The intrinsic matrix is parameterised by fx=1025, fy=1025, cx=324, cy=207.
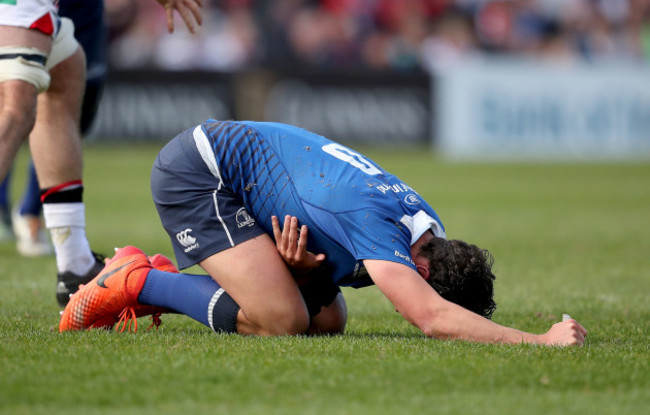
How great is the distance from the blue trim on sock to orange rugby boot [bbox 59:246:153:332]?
0.14 feet

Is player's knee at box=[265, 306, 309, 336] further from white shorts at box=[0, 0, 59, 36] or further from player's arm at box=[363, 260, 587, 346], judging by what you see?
white shorts at box=[0, 0, 59, 36]

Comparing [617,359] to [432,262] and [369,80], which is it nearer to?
[432,262]

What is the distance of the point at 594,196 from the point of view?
1275 centimetres

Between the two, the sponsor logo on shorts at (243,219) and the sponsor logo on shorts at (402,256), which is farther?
the sponsor logo on shorts at (243,219)

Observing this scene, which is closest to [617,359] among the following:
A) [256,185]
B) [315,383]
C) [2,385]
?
[315,383]

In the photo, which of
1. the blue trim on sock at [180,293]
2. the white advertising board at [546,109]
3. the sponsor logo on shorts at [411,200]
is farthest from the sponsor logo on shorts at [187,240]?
the white advertising board at [546,109]

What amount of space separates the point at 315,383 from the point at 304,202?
0.94m

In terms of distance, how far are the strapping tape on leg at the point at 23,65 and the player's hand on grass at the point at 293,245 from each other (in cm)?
124

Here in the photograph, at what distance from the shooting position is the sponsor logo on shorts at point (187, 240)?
4082 millimetres

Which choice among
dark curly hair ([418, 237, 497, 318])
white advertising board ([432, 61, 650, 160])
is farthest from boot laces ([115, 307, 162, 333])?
white advertising board ([432, 61, 650, 160])

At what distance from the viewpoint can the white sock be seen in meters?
4.82

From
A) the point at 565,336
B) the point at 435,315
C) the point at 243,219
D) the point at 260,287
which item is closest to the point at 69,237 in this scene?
the point at 243,219

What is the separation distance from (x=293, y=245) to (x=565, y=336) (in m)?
1.06

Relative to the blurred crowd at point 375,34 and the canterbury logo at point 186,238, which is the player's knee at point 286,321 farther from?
the blurred crowd at point 375,34
